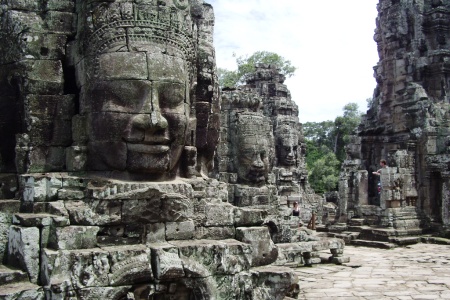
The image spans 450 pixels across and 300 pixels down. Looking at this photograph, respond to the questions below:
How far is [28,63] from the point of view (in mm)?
5051

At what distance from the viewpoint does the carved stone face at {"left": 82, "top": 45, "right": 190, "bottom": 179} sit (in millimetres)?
4754

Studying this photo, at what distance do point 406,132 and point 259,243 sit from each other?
14004 millimetres

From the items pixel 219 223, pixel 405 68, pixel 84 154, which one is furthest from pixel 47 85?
pixel 405 68

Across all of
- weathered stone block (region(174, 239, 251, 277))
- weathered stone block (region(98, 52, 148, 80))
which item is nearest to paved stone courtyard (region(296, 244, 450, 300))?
weathered stone block (region(174, 239, 251, 277))

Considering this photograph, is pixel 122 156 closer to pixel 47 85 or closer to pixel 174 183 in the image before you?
pixel 174 183

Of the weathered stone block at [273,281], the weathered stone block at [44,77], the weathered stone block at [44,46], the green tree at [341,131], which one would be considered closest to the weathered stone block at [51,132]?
the weathered stone block at [44,77]

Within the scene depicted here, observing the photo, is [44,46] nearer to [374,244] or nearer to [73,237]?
[73,237]

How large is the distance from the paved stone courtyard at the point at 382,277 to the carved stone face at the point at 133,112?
4227mm

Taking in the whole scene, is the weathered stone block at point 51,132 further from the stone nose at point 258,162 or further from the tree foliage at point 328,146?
the tree foliage at point 328,146

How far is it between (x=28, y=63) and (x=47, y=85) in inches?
10.5

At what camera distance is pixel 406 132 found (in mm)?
18188

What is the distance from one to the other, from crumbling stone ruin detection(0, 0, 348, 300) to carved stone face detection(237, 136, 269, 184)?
5842 mm

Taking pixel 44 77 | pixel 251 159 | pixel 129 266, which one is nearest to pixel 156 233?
pixel 129 266

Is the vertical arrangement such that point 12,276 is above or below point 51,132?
below
